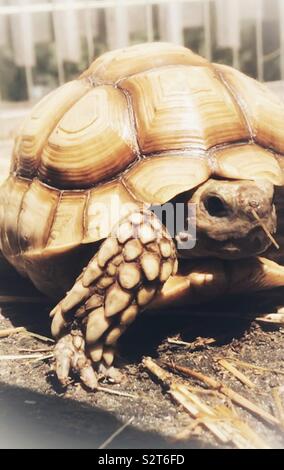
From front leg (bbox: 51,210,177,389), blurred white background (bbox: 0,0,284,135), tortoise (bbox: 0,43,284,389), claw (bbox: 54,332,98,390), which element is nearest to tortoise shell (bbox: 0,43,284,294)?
tortoise (bbox: 0,43,284,389)

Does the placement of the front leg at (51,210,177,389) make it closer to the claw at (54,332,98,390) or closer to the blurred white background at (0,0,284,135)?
the claw at (54,332,98,390)

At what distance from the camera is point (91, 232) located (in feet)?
7.18

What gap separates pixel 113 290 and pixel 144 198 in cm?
33

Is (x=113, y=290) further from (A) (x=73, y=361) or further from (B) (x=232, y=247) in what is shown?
(B) (x=232, y=247)

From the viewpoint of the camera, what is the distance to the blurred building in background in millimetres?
5758

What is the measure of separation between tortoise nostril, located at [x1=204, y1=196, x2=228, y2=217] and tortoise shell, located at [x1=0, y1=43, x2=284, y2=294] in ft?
0.25

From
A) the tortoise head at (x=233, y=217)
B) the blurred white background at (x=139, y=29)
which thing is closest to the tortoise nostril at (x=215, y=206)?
the tortoise head at (x=233, y=217)

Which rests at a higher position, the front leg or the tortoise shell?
the tortoise shell

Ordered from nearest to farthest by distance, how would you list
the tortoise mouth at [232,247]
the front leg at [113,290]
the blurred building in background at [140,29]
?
the front leg at [113,290] → the tortoise mouth at [232,247] → the blurred building in background at [140,29]

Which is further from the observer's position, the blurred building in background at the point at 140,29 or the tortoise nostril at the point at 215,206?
the blurred building in background at the point at 140,29

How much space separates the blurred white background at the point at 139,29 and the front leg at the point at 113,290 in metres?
3.77

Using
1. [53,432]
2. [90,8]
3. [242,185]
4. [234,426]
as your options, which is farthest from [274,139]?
[90,8]

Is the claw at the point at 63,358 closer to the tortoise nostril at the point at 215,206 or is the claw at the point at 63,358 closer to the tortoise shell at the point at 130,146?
the tortoise shell at the point at 130,146

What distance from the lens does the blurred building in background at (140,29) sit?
576 cm
